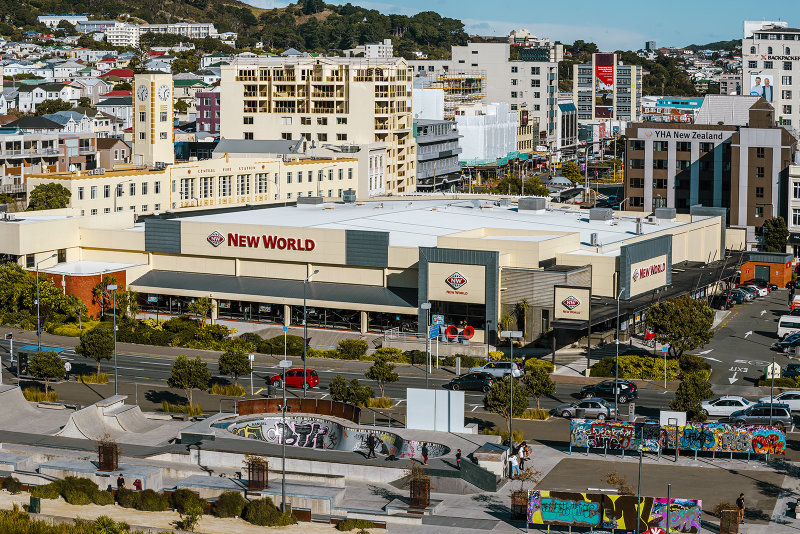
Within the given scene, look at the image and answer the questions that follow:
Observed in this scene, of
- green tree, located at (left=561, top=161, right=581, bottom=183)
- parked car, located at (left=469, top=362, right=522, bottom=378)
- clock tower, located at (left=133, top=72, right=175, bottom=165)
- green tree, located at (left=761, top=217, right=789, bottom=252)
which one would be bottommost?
parked car, located at (left=469, top=362, right=522, bottom=378)

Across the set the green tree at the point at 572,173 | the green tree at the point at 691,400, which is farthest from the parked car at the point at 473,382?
the green tree at the point at 572,173

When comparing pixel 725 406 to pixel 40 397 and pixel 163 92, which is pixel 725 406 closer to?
pixel 40 397

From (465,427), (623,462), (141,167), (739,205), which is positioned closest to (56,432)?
(465,427)

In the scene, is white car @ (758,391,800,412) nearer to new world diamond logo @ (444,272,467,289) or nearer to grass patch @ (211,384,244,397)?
new world diamond logo @ (444,272,467,289)

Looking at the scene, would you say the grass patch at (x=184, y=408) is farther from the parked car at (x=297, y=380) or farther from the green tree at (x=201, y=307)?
the green tree at (x=201, y=307)

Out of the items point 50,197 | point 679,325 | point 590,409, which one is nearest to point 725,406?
point 590,409

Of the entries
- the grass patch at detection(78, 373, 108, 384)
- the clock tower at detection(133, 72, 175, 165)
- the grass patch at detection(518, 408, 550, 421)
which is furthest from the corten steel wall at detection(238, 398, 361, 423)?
the clock tower at detection(133, 72, 175, 165)
